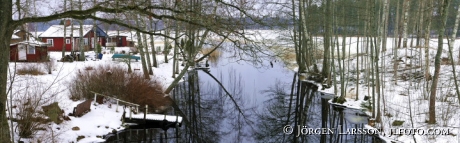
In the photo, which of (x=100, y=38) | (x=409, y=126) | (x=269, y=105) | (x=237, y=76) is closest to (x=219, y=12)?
(x=409, y=126)

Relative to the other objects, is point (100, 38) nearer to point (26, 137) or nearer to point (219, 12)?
point (26, 137)

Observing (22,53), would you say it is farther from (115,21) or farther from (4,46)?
(115,21)

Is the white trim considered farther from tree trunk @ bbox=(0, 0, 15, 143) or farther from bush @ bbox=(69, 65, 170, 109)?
tree trunk @ bbox=(0, 0, 15, 143)

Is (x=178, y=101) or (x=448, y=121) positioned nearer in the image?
(x=448, y=121)

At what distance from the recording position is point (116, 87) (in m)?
14.6

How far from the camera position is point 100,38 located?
4691cm

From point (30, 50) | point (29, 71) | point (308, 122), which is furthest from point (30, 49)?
point (308, 122)

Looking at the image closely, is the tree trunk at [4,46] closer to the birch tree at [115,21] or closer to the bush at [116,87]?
the birch tree at [115,21]

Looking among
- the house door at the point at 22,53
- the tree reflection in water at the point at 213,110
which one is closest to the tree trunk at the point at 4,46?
the tree reflection in water at the point at 213,110

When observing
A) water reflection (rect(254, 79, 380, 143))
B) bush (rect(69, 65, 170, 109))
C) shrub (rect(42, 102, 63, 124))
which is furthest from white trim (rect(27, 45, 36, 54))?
shrub (rect(42, 102, 63, 124))

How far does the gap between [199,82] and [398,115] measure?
13.6 m

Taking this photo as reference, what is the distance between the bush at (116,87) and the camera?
45.4 feet

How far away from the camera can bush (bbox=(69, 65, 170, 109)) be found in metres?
13.8

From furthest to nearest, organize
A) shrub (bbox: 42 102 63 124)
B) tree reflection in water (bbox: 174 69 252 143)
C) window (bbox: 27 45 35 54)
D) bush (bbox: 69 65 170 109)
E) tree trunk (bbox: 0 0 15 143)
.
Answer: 1. window (bbox: 27 45 35 54)
2. bush (bbox: 69 65 170 109)
3. tree reflection in water (bbox: 174 69 252 143)
4. shrub (bbox: 42 102 63 124)
5. tree trunk (bbox: 0 0 15 143)
